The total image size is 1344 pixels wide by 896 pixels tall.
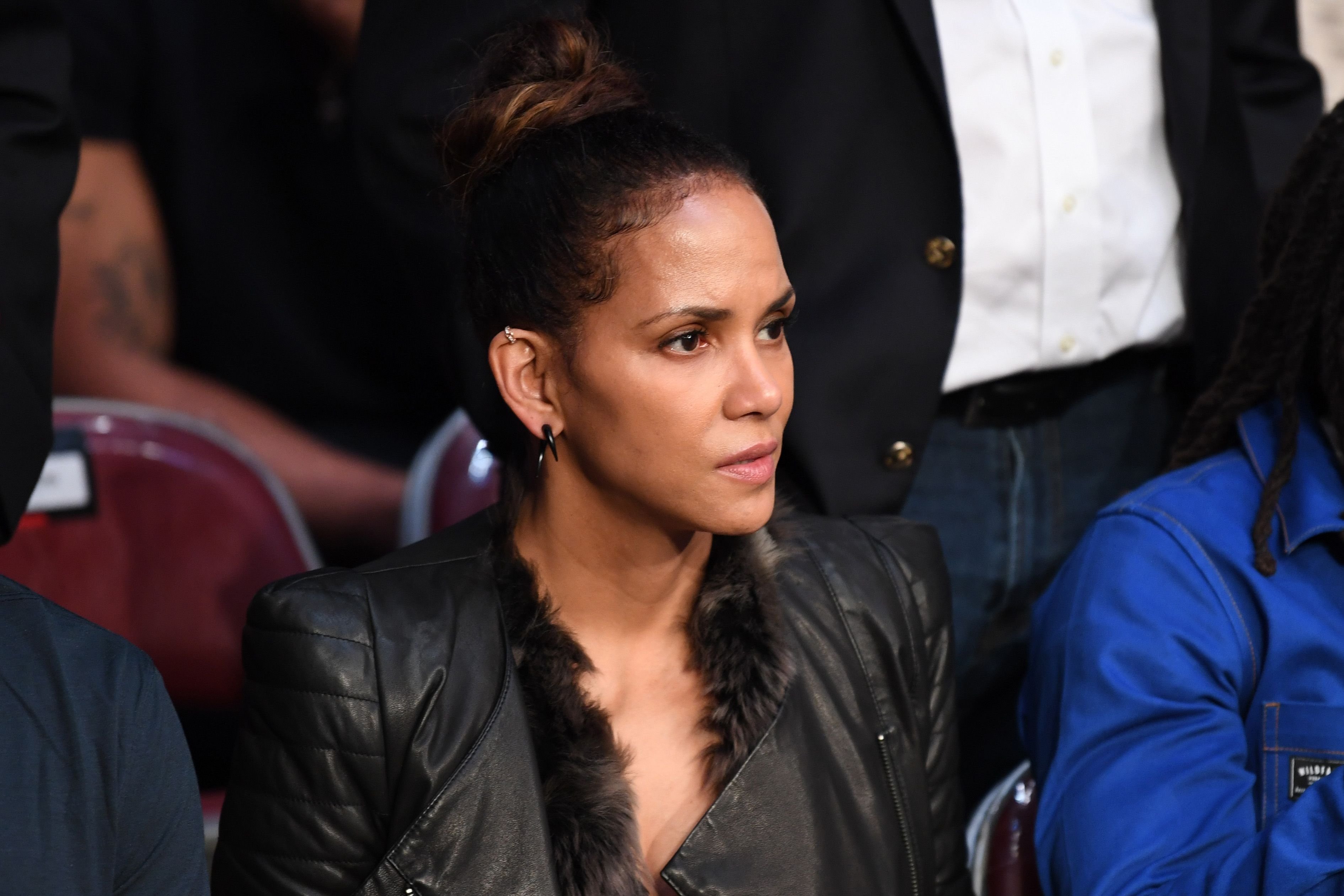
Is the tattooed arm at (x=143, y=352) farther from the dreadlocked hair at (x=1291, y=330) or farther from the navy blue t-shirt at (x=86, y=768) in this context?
the dreadlocked hair at (x=1291, y=330)

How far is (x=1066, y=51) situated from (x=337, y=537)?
1.67 m

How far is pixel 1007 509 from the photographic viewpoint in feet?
7.48

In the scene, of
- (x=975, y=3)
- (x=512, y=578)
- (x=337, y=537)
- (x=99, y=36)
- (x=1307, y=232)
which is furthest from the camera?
(x=337, y=537)

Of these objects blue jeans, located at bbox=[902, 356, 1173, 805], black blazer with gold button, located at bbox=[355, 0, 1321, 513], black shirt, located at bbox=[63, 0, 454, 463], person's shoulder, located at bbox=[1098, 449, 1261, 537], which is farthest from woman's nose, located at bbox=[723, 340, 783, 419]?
black shirt, located at bbox=[63, 0, 454, 463]

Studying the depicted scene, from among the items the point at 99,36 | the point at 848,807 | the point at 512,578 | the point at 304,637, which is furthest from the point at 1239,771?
the point at 99,36

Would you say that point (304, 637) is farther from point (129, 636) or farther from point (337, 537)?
point (337, 537)

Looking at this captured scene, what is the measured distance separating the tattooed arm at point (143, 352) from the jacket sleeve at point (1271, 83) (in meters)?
1.77

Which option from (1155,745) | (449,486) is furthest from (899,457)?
(449,486)

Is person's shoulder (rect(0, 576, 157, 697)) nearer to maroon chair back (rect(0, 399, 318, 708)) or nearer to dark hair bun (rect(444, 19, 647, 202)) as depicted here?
dark hair bun (rect(444, 19, 647, 202))

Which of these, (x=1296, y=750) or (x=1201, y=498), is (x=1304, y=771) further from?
(x=1201, y=498)

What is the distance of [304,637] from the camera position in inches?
64.8

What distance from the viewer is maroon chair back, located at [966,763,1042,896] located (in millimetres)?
1808

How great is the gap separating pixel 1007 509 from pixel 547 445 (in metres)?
0.83

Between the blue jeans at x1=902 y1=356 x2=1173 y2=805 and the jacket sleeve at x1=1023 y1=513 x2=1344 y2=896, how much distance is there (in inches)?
14.4
